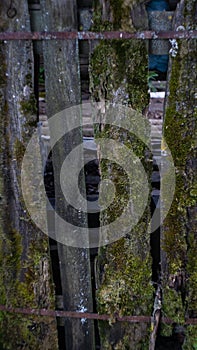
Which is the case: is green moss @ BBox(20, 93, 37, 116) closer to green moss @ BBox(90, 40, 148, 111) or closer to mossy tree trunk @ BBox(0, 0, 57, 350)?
mossy tree trunk @ BBox(0, 0, 57, 350)

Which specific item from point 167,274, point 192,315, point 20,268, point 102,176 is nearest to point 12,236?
point 20,268

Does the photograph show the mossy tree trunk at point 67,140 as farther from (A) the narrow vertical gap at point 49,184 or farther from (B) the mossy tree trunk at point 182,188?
(B) the mossy tree trunk at point 182,188

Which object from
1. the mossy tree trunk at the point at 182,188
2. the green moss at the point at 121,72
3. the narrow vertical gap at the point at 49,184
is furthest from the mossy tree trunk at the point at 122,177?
the narrow vertical gap at the point at 49,184

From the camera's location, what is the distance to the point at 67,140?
7.57 feet

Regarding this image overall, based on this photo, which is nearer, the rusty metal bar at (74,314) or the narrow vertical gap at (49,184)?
the narrow vertical gap at (49,184)

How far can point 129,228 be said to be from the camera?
7.94ft

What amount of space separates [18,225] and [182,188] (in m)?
0.93

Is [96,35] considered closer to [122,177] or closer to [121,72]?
[121,72]

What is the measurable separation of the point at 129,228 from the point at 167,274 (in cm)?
35

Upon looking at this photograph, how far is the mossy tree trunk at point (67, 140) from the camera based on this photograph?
6.92ft

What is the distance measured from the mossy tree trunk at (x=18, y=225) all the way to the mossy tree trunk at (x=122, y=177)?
33cm

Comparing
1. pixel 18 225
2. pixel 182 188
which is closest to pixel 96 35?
pixel 182 188

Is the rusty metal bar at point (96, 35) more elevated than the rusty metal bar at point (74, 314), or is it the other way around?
the rusty metal bar at point (96, 35)

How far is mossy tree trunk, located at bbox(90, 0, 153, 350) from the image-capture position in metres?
2.08
